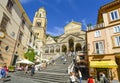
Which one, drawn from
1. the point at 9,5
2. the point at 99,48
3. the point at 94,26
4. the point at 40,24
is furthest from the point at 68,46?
the point at 9,5

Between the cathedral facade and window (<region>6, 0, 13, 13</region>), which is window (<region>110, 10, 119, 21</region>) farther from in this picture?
the cathedral facade

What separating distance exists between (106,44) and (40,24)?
4049 cm

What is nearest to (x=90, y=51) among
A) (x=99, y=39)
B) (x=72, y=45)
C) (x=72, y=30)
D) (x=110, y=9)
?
(x=99, y=39)

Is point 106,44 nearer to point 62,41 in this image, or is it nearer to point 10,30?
point 10,30

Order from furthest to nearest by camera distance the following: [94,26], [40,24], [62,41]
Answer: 1. [40,24]
2. [62,41]
3. [94,26]

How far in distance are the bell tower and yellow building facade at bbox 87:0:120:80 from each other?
31.3 metres

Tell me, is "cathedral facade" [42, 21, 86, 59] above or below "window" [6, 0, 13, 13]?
below

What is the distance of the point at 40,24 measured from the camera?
5444 centimetres

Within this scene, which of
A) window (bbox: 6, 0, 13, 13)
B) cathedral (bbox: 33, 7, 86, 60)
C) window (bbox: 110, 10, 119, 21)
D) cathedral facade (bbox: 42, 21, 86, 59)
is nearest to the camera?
window (bbox: 6, 0, 13, 13)

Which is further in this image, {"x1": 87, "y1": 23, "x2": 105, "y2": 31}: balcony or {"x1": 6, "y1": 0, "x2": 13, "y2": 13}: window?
{"x1": 87, "y1": 23, "x2": 105, "y2": 31}: balcony

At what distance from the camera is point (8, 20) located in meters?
19.2

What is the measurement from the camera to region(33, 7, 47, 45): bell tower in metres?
51.0

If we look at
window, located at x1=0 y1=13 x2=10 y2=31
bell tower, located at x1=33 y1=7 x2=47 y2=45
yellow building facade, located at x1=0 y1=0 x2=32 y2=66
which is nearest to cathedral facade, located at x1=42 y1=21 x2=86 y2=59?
bell tower, located at x1=33 y1=7 x2=47 y2=45

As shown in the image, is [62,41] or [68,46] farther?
[62,41]
